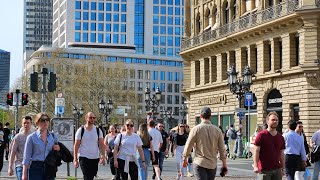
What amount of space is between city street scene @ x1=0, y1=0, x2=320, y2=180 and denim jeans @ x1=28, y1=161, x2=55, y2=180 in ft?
0.07

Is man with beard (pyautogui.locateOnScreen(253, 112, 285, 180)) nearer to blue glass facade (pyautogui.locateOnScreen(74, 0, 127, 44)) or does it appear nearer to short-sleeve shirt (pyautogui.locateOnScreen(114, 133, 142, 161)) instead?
short-sleeve shirt (pyautogui.locateOnScreen(114, 133, 142, 161))

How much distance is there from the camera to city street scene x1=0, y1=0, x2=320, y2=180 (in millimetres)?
12305

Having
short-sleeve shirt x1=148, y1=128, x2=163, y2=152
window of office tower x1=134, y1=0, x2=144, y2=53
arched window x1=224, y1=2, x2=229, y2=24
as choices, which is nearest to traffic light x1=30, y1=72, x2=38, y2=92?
short-sleeve shirt x1=148, y1=128, x2=163, y2=152

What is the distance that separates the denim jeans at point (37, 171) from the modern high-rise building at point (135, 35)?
13010 cm

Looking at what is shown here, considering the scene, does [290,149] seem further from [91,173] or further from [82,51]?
[82,51]

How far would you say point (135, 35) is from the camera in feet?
516

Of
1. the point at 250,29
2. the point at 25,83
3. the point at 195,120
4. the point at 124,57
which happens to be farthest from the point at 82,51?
the point at 250,29

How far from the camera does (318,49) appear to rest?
44.4m

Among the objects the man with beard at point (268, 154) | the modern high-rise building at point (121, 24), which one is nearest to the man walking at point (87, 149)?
the man with beard at point (268, 154)

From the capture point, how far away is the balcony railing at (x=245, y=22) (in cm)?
4634

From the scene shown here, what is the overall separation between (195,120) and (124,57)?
84126 millimetres

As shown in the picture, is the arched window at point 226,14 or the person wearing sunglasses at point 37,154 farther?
the arched window at point 226,14

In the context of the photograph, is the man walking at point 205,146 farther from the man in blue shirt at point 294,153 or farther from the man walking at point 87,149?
the man in blue shirt at point 294,153

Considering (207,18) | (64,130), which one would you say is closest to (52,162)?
(64,130)
